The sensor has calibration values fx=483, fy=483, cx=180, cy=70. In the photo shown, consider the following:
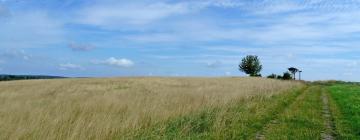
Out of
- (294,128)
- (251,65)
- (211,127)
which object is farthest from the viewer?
(251,65)

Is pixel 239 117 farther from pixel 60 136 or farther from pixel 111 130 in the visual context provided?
pixel 60 136

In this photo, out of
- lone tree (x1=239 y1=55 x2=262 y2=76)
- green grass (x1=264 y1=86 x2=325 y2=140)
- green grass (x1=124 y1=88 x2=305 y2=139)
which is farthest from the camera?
lone tree (x1=239 y1=55 x2=262 y2=76)

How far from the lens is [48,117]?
40.5ft

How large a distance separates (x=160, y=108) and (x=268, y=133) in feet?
15.6

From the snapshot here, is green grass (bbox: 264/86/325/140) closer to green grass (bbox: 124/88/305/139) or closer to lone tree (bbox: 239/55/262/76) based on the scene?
green grass (bbox: 124/88/305/139)

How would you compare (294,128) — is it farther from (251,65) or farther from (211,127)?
(251,65)

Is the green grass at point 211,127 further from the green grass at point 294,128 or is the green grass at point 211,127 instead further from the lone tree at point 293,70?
the lone tree at point 293,70

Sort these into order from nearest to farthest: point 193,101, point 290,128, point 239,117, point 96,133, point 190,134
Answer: point 96,133 < point 190,134 < point 290,128 < point 239,117 < point 193,101

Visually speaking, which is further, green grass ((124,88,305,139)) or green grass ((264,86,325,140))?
green grass ((264,86,325,140))

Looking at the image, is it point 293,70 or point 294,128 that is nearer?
point 294,128

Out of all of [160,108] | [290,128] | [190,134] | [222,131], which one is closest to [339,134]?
[290,128]

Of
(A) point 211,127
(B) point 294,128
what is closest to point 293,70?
(B) point 294,128

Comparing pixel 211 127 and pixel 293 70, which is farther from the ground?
pixel 293 70

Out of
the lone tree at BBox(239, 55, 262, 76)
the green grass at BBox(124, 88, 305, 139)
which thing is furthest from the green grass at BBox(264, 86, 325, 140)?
the lone tree at BBox(239, 55, 262, 76)
